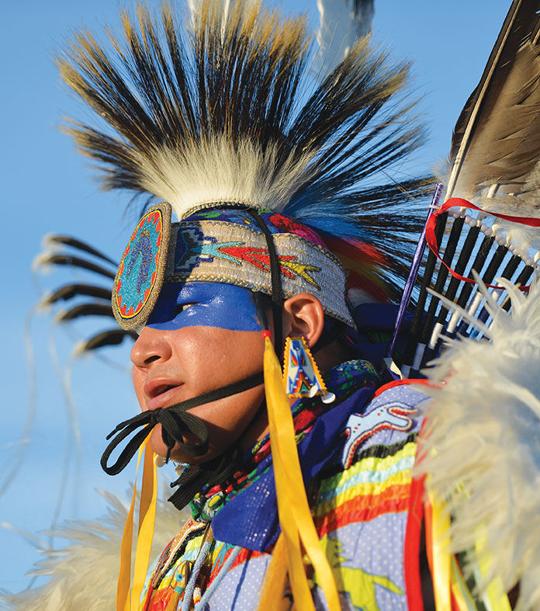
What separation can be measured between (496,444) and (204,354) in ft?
2.98

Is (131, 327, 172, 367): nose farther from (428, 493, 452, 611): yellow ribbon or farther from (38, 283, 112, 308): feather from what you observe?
(38, 283, 112, 308): feather

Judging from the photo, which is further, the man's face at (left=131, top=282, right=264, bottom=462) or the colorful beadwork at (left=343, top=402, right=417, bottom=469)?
the man's face at (left=131, top=282, right=264, bottom=462)

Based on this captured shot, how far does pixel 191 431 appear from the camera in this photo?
94.1 inches

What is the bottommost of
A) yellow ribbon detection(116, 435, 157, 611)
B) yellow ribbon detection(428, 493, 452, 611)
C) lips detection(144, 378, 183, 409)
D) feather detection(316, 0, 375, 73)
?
yellow ribbon detection(116, 435, 157, 611)

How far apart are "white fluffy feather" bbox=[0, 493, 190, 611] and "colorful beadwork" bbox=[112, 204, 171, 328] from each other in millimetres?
938

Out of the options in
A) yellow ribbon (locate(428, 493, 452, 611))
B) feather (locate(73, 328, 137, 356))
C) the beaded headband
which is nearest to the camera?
yellow ribbon (locate(428, 493, 452, 611))

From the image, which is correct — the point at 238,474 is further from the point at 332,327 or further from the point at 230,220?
the point at 230,220

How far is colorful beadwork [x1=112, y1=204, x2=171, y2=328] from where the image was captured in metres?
2.56

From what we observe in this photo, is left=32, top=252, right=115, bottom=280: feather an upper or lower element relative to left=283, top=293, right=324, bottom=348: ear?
lower

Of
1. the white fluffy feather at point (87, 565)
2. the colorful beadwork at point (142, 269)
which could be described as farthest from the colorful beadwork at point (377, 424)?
the white fluffy feather at point (87, 565)

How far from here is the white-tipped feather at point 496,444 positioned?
174 centimetres

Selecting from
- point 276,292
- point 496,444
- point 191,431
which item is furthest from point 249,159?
point 496,444

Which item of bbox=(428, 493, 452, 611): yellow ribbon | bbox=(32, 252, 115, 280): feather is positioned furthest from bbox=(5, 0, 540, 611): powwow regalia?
bbox=(32, 252, 115, 280): feather

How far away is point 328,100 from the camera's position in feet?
9.82
